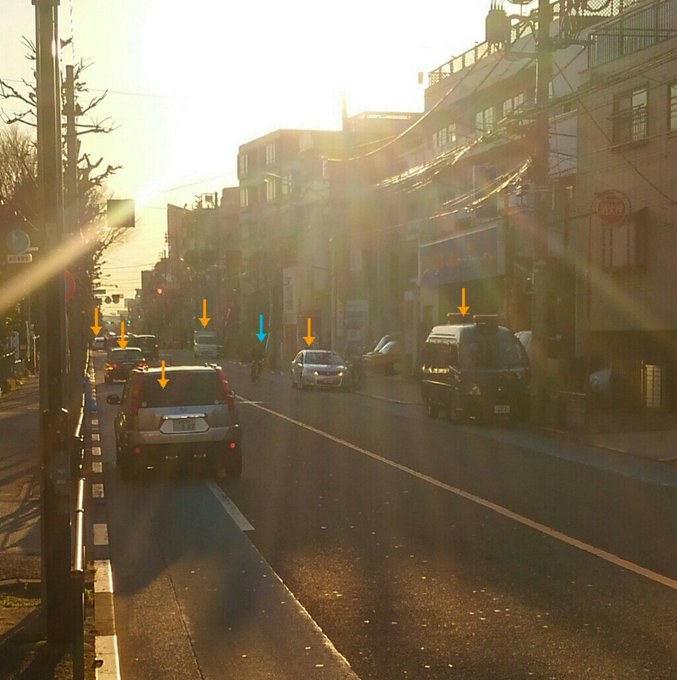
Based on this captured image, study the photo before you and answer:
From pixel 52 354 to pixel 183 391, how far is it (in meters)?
9.96

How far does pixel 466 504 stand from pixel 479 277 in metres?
29.8

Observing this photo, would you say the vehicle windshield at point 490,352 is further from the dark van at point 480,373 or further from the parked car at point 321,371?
the parked car at point 321,371

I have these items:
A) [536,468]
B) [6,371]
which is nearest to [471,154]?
[6,371]

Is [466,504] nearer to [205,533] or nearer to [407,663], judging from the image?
[205,533]

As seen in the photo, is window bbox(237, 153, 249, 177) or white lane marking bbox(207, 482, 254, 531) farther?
window bbox(237, 153, 249, 177)

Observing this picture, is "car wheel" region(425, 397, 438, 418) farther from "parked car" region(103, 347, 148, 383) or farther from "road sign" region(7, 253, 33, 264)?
"parked car" region(103, 347, 148, 383)

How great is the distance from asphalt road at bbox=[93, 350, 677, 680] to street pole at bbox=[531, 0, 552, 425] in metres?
7.71

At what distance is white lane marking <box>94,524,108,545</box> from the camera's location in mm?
12232

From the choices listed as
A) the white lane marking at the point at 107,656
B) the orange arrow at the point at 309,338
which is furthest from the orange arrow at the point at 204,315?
the white lane marking at the point at 107,656

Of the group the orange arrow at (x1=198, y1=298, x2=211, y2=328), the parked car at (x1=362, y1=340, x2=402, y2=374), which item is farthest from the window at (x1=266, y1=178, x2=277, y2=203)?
the parked car at (x1=362, y1=340, x2=402, y2=374)

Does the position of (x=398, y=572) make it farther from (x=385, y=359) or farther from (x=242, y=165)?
(x=242, y=165)

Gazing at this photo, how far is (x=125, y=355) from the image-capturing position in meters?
52.3

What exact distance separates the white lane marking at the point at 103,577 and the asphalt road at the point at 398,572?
95 mm

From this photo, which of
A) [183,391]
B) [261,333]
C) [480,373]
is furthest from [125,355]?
[261,333]
